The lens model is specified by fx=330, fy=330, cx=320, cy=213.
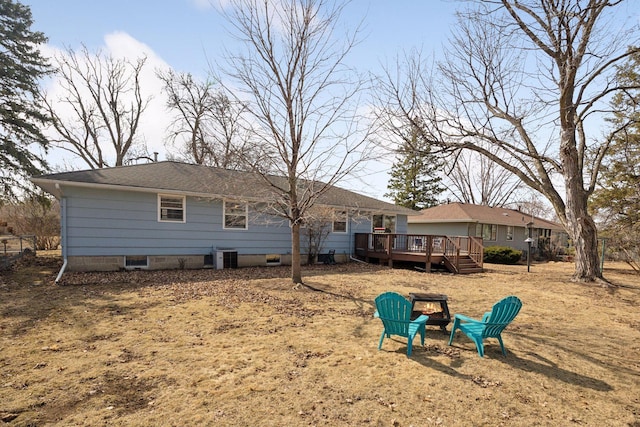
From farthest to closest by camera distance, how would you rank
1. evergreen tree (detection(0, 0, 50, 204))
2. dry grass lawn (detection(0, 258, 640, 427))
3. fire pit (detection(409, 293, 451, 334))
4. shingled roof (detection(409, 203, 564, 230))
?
shingled roof (detection(409, 203, 564, 230)) < evergreen tree (detection(0, 0, 50, 204)) < fire pit (detection(409, 293, 451, 334)) < dry grass lawn (detection(0, 258, 640, 427))

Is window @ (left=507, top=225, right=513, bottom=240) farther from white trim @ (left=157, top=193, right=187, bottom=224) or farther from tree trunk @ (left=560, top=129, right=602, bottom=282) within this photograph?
white trim @ (left=157, top=193, right=187, bottom=224)

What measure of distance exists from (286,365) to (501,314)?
294cm

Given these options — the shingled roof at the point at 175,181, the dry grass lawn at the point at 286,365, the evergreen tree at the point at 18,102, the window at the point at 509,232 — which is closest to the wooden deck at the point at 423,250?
the shingled roof at the point at 175,181

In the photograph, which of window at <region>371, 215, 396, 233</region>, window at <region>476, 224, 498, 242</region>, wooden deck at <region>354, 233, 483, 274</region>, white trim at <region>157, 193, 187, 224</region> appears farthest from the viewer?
window at <region>476, 224, 498, 242</region>

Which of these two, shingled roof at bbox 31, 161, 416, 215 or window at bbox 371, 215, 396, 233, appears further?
window at bbox 371, 215, 396, 233

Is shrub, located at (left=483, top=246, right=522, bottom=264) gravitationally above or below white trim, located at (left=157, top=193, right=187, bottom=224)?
below

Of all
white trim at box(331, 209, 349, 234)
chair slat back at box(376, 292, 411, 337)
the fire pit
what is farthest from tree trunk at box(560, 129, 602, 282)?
chair slat back at box(376, 292, 411, 337)

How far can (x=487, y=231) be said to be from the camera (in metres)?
23.2

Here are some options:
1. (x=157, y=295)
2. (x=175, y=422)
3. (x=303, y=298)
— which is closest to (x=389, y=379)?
(x=175, y=422)

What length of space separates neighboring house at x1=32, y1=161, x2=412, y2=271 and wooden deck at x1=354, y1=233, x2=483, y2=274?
7.36 feet

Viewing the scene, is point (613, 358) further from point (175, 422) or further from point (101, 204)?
point (101, 204)

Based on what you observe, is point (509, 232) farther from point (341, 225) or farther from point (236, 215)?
point (236, 215)

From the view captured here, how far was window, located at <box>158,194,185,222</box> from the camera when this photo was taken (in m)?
11.1

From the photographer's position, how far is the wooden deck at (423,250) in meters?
13.5
